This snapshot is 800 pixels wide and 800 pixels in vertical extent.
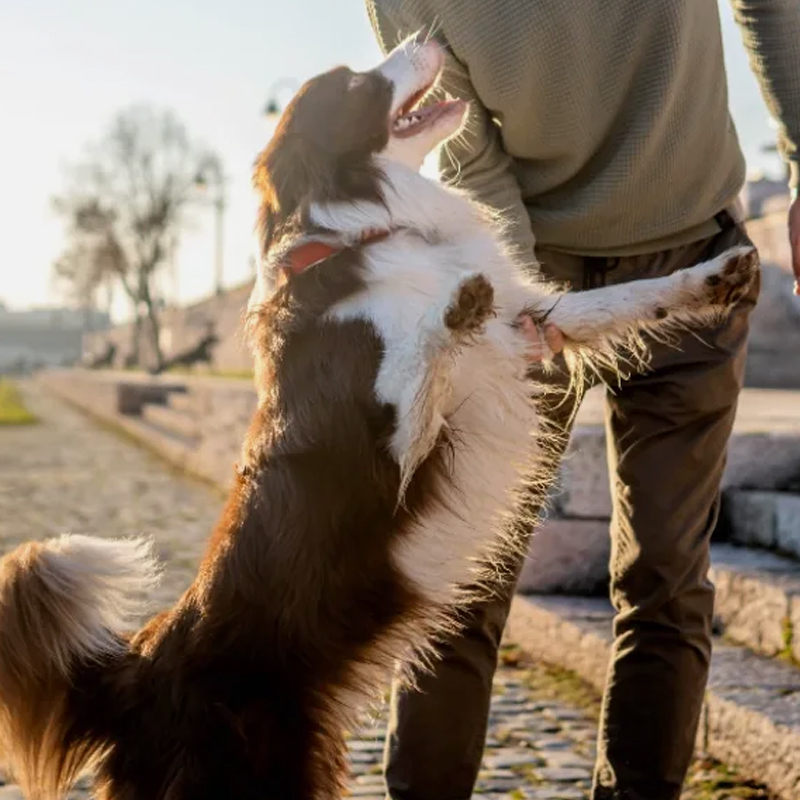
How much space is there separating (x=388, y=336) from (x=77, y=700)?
96cm

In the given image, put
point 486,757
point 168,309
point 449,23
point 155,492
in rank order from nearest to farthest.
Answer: point 449,23, point 486,757, point 155,492, point 168,309

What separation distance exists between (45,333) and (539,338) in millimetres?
121137

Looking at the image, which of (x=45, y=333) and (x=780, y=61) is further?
(x=45, y=333)

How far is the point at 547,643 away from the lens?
17.0ft

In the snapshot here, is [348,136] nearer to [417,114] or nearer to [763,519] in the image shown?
[417,114]

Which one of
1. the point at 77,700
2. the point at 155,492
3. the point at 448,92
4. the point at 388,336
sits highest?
the point at 448,92

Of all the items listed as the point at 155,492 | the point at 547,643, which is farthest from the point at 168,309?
the point at 547,643

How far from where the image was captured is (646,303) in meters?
2.87

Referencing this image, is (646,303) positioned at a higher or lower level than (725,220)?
lower

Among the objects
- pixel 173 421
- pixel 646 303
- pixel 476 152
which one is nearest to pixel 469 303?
pixel 646 303

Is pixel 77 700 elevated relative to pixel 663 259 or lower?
lower

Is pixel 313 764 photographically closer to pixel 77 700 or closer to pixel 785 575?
pixel 77 700

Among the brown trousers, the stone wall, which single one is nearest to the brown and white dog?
the brown trousers

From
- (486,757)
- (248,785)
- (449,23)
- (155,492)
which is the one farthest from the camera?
(155,492)
